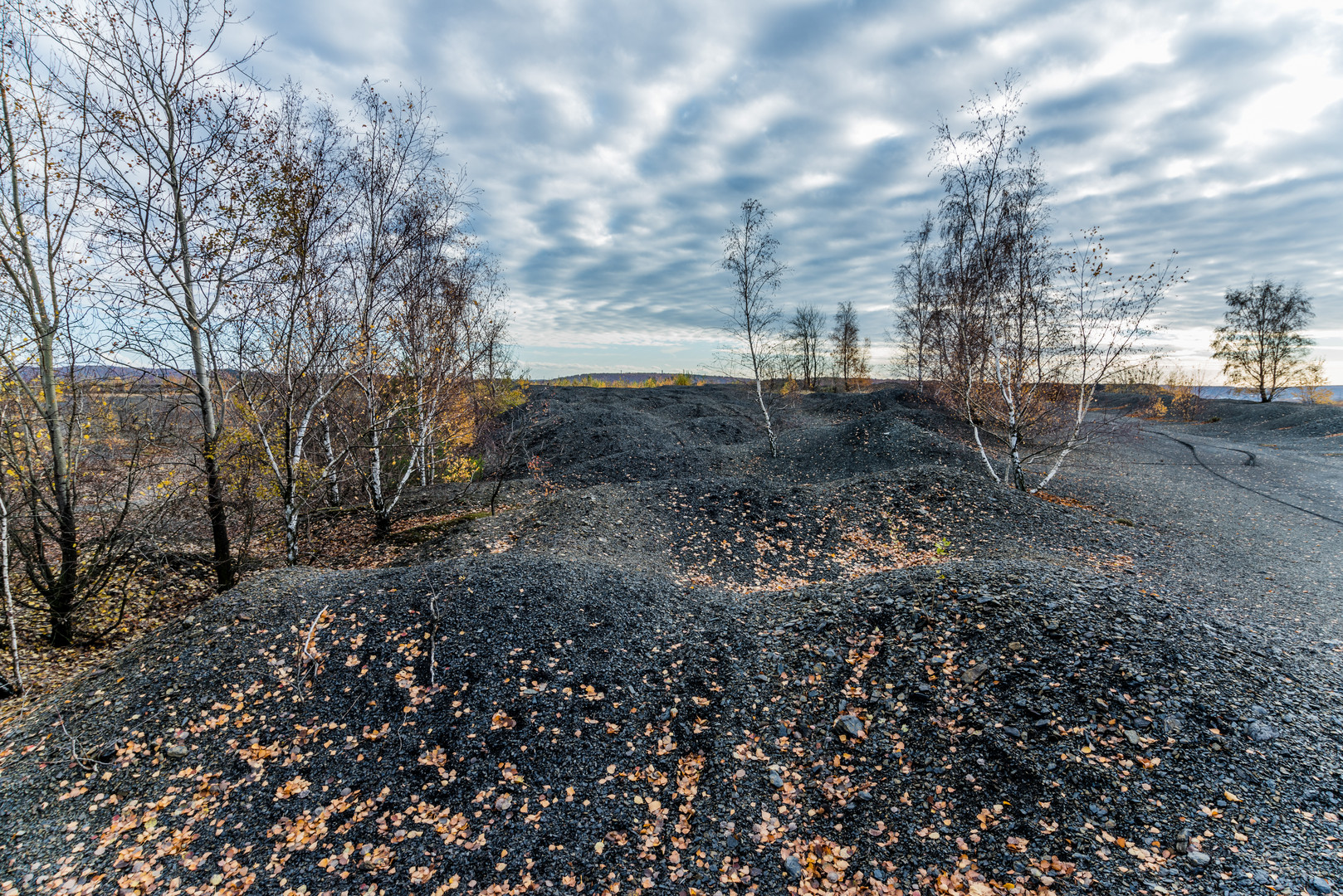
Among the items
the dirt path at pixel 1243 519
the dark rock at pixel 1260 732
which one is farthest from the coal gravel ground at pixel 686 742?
the dirt path at pixel 1243 519

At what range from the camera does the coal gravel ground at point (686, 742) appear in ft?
10.7

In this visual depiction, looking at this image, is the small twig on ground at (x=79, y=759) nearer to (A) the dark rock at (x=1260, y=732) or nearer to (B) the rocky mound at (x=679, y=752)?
(B) the rocky mound at (x=679, y=752)

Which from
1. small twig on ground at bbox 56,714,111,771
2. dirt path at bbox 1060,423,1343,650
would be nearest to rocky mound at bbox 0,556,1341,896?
small twig on ground at bbox 56,714,111,771

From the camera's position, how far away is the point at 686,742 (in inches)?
170

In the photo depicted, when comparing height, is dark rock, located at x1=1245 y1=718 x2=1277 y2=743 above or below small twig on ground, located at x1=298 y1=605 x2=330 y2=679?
below

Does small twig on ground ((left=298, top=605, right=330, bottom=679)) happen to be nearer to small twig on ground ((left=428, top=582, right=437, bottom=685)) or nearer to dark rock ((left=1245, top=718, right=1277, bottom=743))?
small twig on ground ((left=428, top=582, right=437, bottom=685))

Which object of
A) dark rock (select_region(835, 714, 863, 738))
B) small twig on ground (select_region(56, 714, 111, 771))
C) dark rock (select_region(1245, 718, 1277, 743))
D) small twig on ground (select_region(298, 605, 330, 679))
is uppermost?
small twig on ground (select_region(298, 605, 330, 679))

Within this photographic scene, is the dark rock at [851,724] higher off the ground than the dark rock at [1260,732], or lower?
lower

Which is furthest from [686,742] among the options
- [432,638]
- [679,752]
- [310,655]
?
[310,655]

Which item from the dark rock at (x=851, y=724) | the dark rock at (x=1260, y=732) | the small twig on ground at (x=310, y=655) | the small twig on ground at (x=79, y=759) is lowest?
the dark rock at (x=851, y=724)

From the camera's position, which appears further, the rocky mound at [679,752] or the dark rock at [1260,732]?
the dark rock at [1260,732]

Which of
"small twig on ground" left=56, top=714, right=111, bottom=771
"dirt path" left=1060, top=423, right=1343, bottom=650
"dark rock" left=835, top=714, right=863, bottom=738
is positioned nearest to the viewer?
"small twig on ground" left=56, top=714, right=111, bottom=771

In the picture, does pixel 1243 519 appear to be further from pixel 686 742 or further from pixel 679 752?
pixel 679 752

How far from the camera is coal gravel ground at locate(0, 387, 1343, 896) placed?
3271 millimetres
